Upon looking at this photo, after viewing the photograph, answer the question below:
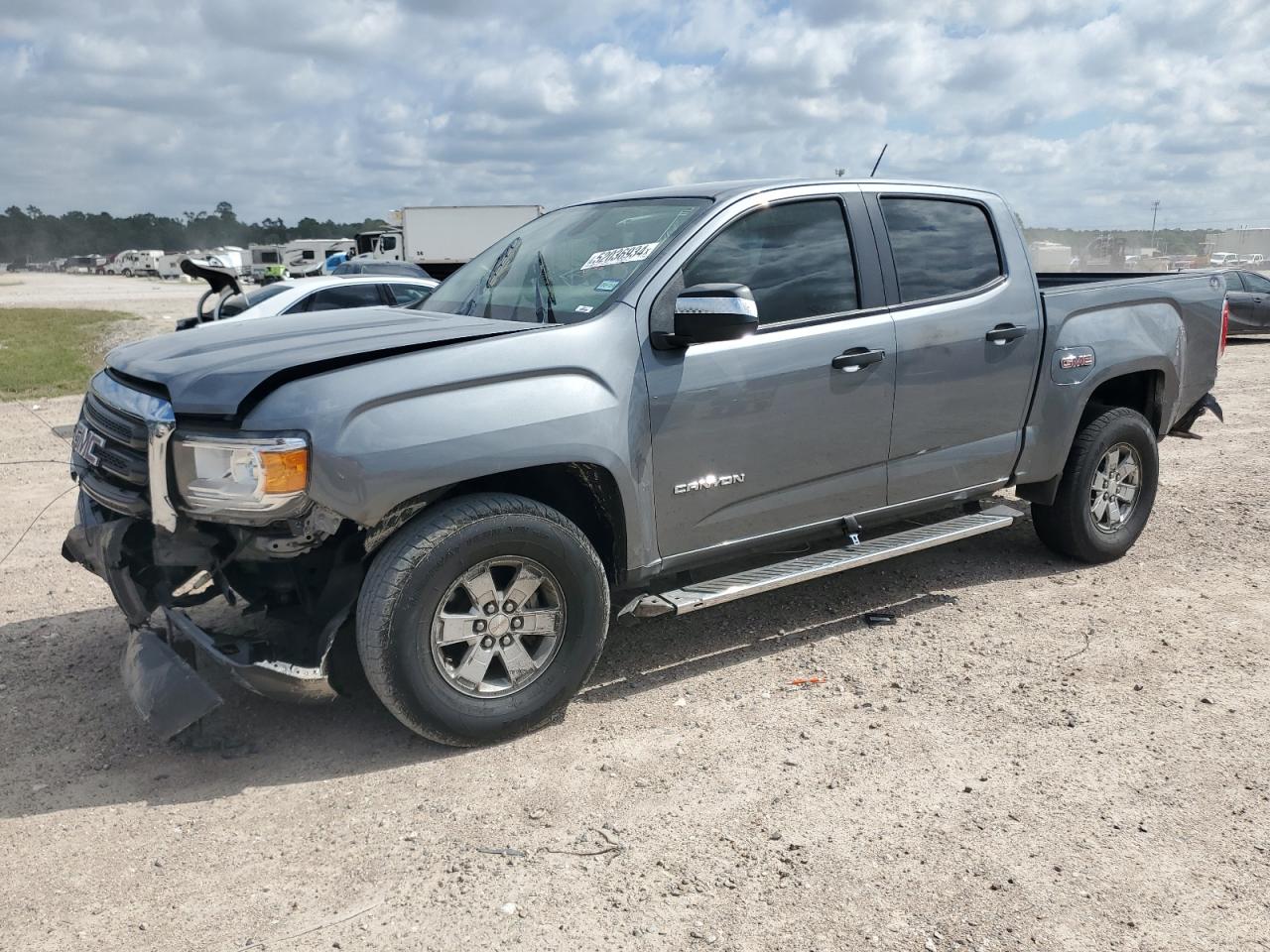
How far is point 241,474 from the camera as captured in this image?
3.33 m

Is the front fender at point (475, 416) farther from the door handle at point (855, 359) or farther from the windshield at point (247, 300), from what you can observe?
the windshield at point (247, 300)

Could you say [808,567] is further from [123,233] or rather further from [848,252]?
[123,233]

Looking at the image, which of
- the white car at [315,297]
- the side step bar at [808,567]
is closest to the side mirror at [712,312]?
the side step bar at [808,567]

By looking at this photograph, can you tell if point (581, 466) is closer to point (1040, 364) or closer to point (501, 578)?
point (501, 578)

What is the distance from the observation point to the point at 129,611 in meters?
3.82

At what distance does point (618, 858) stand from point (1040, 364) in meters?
3.36

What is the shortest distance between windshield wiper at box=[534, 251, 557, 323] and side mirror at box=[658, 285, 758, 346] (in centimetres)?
54

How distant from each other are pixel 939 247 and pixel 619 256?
163 cm

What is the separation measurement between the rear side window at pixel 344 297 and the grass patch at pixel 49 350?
4182 millimetres

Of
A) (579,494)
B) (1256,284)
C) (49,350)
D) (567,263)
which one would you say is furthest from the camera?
(1256,284)

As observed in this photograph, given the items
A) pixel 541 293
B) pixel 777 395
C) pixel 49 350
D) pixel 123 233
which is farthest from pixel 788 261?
pixel 123 233

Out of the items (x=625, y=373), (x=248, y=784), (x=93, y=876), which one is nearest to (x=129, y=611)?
(x=248, y=784)

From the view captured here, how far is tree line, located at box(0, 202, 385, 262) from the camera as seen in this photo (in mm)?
132875

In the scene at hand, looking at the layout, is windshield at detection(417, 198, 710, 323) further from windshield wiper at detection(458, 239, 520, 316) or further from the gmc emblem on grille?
the gmc emblem on grille
